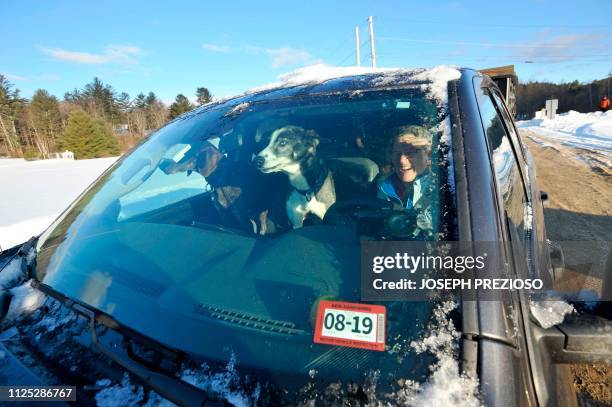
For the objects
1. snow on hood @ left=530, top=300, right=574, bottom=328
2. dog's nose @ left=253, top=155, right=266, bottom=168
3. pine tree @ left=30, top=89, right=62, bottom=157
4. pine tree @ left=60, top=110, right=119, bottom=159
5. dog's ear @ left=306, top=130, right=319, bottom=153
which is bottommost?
snow on hood @ left=530, top=300, right=574, bottom=328

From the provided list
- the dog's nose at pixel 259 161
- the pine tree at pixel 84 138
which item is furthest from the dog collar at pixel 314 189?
the pine tree at pixel 84 138

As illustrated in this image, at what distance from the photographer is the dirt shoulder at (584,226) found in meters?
2.03

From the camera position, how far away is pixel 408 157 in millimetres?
1283

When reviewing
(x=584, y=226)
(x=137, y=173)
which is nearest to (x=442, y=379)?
(x=137, y=173)

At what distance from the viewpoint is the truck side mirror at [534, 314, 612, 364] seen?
0.83m

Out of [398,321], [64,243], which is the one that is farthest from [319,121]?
[64,243]

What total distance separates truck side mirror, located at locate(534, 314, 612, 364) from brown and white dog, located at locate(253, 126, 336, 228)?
74 cm

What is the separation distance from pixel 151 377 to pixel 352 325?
497 millimetres

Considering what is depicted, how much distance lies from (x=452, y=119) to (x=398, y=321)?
700 mm

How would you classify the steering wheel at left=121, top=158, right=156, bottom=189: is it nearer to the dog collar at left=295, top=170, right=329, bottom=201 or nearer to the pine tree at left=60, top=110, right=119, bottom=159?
the dog collar at left=295, top=170, right=329, bottom=201

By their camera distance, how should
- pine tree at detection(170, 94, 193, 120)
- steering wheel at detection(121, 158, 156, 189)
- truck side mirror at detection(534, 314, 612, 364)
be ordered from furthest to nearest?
pine tree at detection(170, 94, 193, 120)
steering wheel at detection(121, 158, 156, 189)
truck side mirror at detection(534, 314, 612, 364)

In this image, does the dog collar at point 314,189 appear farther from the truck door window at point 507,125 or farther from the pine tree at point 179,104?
the pine tree at point 179,104

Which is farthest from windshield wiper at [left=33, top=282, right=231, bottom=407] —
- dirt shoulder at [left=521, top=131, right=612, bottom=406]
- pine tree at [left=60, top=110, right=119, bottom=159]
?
pine tree at [left=60, top=110, right=119, bottom=159]

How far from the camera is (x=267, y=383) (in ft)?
2.71
